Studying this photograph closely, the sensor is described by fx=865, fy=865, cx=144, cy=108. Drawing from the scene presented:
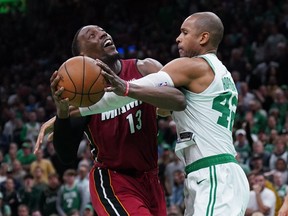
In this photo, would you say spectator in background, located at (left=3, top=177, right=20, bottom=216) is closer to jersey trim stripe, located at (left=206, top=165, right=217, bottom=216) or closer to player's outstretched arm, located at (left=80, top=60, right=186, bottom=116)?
player's outstretched arm, located at (left=80, top=60, right=186, bottom=116)

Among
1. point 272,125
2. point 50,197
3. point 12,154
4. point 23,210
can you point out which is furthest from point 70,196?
point 272,125

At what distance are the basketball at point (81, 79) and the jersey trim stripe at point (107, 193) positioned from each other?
110 centimetres

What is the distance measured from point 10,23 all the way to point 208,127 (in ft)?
71.9

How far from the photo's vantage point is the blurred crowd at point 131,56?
14.5 meters

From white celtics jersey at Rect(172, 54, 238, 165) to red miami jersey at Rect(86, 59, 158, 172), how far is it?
2.09ft

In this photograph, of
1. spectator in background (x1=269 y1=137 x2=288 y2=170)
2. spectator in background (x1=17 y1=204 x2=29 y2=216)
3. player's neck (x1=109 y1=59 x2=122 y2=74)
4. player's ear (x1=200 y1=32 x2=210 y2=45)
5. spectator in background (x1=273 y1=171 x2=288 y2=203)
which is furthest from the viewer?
spectator in background (x1=17 y1=204 x2=29 y2=216)

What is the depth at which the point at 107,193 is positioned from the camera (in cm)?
684

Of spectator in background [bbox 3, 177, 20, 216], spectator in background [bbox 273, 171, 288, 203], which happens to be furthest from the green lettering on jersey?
spectator in background [bbox 3, 177, 20, 216]

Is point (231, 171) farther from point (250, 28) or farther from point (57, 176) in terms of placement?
point (250, 28)

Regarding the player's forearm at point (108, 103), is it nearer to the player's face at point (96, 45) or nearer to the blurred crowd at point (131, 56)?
the player's face at point (96, 45)

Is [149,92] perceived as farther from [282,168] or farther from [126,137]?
[282,168]

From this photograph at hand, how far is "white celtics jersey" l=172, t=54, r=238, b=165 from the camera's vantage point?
623 centimetres

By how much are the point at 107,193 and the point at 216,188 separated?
1060mm

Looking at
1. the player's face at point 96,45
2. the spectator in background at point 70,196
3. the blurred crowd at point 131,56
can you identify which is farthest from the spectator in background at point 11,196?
the player's face at point 96,45
